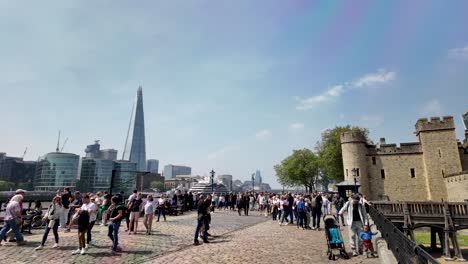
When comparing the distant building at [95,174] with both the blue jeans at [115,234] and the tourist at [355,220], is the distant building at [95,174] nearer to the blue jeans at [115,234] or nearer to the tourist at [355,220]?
the blue jeans at [115,234]

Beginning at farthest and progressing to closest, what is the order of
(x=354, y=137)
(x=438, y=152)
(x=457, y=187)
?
(x=354, y=137), (x=438, y=152), (x=457, y=187)

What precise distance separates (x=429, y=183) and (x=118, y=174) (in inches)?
5632

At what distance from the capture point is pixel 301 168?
6694cm

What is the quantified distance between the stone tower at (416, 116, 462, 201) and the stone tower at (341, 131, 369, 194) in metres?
8.55

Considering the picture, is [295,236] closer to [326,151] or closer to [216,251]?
[216,251]

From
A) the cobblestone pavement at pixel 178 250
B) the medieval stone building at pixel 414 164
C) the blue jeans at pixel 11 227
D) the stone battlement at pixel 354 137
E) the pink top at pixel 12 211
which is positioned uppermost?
the stone battlement at pixel 354 137

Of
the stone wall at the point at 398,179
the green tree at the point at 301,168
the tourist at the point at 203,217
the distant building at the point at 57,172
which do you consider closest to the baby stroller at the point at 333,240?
the tourist at the point at 203,217

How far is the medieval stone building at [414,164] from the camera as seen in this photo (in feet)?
135

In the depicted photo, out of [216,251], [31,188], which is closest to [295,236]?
[216,251]

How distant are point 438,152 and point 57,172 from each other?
148 m

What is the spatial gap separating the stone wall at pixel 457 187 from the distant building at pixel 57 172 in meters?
141

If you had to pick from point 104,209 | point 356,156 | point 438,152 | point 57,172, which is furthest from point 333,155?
point 57,172

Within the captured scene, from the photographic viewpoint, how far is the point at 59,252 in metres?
9.66

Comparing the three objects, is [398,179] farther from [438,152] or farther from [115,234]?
[115,234]
